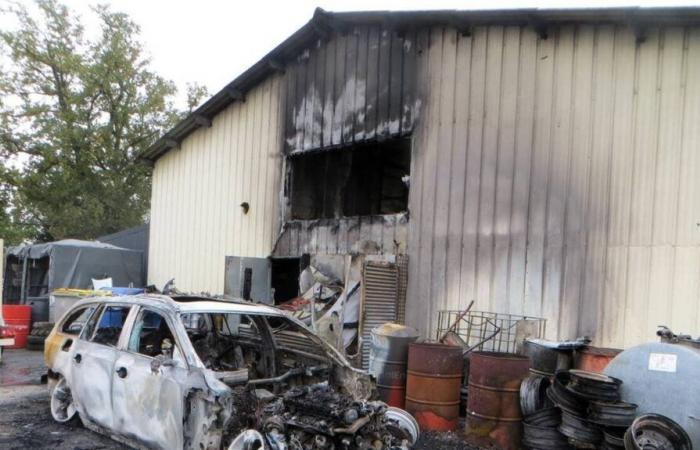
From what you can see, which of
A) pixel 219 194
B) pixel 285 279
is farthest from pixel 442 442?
pixel 219 194

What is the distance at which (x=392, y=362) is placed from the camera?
691 cm

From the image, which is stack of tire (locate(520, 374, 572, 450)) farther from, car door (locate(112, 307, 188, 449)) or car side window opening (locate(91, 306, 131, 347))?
car side window opening (locate(91, 306, 131, 347))

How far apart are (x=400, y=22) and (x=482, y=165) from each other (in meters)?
2.95

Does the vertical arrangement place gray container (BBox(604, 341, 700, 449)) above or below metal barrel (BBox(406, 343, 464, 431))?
above

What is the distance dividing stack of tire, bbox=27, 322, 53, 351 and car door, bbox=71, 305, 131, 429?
755 cm

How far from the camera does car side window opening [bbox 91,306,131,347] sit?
579 cm

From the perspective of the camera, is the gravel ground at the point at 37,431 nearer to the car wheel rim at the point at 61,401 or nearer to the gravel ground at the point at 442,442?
the car wheel rim at the point at 61,401

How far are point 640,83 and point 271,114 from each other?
7.09 metres

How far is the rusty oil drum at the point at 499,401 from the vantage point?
589 cm

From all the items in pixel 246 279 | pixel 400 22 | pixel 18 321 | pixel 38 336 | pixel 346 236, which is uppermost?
pixel 400 22

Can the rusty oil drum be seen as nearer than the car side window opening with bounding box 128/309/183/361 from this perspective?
No

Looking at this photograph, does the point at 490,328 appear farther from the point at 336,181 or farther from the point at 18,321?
the point at 18,321

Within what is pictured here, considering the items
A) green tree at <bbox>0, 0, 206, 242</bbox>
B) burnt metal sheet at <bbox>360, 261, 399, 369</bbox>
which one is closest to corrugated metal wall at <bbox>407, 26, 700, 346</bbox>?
burnt metal sheet at <bbox>360, 261, 399, 369</bbox>

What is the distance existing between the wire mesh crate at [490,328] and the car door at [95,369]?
4.50 metres
